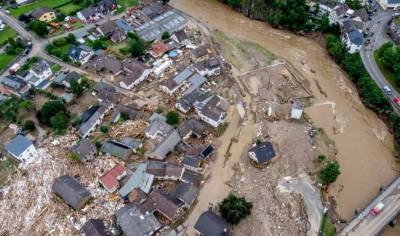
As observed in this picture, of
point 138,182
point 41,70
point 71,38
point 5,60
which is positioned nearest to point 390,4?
point 138,182

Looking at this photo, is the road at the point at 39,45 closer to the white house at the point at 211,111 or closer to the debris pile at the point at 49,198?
the white house at the point at 211,111

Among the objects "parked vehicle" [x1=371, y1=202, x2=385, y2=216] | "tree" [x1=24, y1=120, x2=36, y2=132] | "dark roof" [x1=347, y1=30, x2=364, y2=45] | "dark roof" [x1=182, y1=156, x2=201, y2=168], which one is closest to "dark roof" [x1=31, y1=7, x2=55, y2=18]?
"tree" [x1=24, y1=120, x2=36, y2=132]

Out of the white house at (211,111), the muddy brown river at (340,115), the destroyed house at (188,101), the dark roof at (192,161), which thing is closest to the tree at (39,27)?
the muddy brown river at (340,115)

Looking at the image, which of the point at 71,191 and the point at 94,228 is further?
the point at 71,191

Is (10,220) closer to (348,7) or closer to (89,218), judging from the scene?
(89,218)

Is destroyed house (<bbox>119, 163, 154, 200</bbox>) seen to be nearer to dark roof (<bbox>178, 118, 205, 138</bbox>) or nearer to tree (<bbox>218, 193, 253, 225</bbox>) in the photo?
dark roof (<bbox>178, 118, 205, 138</bbox>)

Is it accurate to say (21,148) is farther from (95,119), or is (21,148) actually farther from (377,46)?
(377,46)
